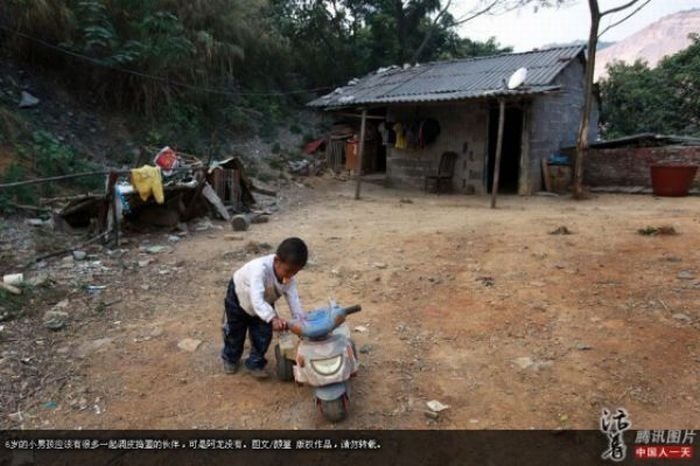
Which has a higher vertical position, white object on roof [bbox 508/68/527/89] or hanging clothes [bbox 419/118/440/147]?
white object on roof [bbox 508/68/527/89]

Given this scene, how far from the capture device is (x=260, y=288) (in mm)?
2768

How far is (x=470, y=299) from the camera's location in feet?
14.1

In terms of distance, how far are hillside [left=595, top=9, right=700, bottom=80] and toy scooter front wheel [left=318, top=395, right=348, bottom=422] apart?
54104 millimetres

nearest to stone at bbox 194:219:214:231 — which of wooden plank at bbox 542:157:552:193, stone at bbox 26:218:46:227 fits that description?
stone at bbox 26:218:46:227

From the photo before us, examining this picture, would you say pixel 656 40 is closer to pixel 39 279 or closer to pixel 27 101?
pixel 27 101

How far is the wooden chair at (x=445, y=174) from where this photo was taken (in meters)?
12.4

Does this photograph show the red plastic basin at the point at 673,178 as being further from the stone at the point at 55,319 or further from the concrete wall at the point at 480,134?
the stone at the point at 55,319

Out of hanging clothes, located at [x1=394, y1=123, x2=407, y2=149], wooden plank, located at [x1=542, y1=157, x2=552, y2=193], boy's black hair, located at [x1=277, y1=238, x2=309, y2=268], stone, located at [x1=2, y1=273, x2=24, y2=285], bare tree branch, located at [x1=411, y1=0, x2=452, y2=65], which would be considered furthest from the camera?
bare tree branch, located at [x1=411, y1=0, x2=452, y2=65]

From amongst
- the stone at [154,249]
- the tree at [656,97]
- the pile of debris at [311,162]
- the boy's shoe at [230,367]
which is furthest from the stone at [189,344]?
the tree at [656,97]

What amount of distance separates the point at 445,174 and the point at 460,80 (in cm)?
234

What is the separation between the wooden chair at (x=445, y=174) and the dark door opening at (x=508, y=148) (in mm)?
947

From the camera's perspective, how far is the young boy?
2693 mm

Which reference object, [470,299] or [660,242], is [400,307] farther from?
[660,242]

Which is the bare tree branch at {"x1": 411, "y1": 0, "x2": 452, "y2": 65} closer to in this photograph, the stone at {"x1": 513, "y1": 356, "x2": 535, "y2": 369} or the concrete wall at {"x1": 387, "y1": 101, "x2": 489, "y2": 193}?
the concrete wall at {"x1": 387, "y1": 101, "x2": 489, "y2": 193}
